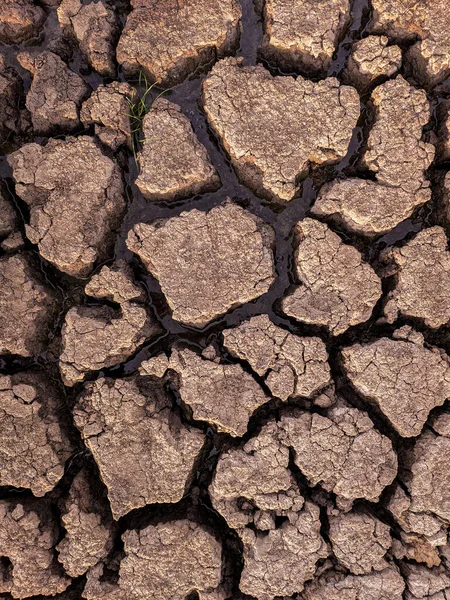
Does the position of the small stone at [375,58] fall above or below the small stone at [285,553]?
above

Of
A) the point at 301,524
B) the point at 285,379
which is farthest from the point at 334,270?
the point at 301,524

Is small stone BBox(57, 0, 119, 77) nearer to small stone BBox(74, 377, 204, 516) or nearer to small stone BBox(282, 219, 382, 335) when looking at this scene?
small stone BBox(282, 219, 382, 335)

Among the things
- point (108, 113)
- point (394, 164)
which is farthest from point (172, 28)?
point (394, 164)

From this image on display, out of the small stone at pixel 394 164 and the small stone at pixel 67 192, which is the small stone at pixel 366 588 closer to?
the small stone at pixel 394 164

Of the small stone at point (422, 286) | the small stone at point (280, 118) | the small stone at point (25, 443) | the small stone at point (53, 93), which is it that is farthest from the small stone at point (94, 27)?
the small stone at point (422, 286)

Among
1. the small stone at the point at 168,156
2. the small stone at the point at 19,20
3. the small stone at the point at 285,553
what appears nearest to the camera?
the small stone at the point at 285,553

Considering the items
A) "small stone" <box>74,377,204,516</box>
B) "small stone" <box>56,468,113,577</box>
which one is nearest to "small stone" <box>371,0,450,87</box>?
"small stone" <box>74,377,204,516</box>
